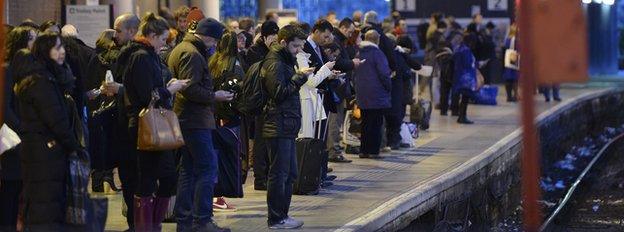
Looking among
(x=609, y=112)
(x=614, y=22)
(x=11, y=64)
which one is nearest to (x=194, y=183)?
(x=11, y=64)

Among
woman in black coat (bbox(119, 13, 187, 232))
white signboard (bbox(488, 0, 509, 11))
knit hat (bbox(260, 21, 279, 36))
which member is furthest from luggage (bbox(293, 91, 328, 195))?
white signboard (bbox(488, 0, 509, 11))

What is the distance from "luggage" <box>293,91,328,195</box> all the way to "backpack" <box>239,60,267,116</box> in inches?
93.4

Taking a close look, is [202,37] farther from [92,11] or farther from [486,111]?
[486,111]

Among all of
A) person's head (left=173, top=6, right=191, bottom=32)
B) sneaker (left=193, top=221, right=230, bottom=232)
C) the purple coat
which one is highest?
person's head (left=173, top=6, right=191, bottom=32)

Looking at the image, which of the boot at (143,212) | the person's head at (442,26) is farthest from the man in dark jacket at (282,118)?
the person's head at (442,26)

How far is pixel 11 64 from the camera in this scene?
1118 centimetres

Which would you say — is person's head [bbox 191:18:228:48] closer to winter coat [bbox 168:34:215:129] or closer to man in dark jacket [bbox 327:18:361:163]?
winter coat [bbox 168:34:215:129]

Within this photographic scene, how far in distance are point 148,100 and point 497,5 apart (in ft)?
90.5

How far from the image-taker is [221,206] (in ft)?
49.6

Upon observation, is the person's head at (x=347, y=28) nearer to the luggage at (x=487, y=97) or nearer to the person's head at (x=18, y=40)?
the person's head at (x=18, y=40)

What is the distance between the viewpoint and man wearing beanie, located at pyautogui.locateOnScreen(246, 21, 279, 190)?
1627cm

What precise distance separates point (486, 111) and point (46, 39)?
20957 mm

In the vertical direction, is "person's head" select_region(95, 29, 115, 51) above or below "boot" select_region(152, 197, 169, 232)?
above

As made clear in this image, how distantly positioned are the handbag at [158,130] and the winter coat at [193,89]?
481 mm
